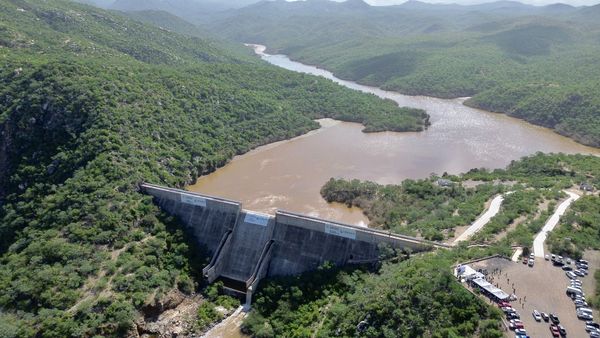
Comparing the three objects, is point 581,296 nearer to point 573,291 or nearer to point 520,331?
point 573,291

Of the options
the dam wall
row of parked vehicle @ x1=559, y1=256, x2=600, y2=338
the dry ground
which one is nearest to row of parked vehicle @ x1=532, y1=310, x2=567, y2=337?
the dry ground

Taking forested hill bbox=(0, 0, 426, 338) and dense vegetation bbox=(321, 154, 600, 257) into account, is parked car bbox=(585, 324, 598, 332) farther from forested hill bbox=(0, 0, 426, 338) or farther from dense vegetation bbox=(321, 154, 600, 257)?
forested hill bbox=(0, 0, 426, 338)

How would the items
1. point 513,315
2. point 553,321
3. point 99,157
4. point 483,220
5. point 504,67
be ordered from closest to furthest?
point 553,321 → point 513,315 → point 483,220 → point 99,157 → point 504,67

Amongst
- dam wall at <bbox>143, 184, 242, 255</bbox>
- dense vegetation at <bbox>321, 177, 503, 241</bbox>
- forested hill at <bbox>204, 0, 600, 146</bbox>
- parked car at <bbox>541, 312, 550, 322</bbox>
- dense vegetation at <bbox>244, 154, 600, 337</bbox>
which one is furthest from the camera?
forested hill at <bbox>204, 0, 600, 146</bbox>

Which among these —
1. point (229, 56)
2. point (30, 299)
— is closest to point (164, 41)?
point (229, 56)

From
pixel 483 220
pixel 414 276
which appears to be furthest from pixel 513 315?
pixel 483 220

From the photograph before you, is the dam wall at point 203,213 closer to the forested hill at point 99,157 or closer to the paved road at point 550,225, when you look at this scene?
the forested hill at point 99,157

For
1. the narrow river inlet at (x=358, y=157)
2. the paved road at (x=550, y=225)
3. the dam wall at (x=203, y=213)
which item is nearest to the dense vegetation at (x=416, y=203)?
the narrow river inlet at (x=358, y=157)
